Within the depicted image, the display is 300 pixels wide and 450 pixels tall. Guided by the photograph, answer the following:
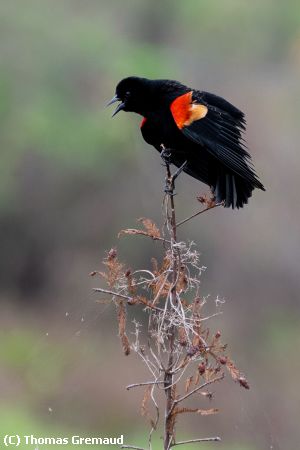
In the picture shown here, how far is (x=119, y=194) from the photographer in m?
10.9

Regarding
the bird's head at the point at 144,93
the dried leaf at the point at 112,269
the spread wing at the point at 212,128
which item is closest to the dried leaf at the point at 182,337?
the dried leaf at the point at 112,269

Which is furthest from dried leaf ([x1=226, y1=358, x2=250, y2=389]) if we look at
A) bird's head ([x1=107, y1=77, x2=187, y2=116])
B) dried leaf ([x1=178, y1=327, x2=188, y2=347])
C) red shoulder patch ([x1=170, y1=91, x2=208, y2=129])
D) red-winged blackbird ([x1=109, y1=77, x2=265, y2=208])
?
bird's head ([x1=107, y1=77, x2=187, y2=116])

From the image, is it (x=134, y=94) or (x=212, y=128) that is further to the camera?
(x=134, y=94)

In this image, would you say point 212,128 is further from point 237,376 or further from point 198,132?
point 237,376

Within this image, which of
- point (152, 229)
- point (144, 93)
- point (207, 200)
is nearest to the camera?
point (152, 229)

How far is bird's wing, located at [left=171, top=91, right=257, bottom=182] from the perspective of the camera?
11.6 feet

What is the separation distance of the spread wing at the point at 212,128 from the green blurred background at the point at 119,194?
4.36 meters

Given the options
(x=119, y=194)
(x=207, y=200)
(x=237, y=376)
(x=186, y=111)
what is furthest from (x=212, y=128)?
(x=119, y=194)

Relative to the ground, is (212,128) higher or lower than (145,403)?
higher

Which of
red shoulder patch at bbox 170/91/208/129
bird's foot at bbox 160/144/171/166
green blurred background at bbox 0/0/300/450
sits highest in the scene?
green blurred background at bbox 0/0/300/450

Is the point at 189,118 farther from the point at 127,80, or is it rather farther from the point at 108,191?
the point at 108,191

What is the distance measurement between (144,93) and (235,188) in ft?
2.63

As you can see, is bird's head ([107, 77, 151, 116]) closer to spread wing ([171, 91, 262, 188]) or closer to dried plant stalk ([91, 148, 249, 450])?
spread wing ([171, 91, 262, 188])

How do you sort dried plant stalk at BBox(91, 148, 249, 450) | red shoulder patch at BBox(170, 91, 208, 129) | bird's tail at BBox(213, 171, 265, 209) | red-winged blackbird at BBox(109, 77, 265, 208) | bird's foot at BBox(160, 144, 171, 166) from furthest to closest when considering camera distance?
red shoulder patch at BBox(170, 91, 208, 129) → bird's foot at BBox(160, 144, 171, 166) → red-winged blackbird at BBox(109, 77, 265, 208) → bird's tail at BBox(213, 171, 265, 209) → dried plant stalk at BBox(91, 148, 249, 450)
